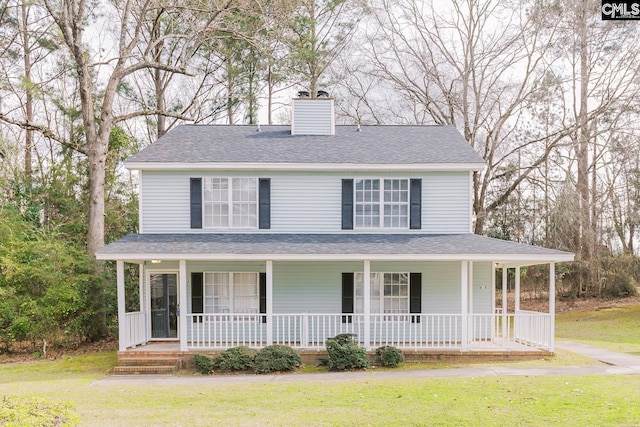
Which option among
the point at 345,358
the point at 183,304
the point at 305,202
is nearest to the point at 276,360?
the point at 345,358

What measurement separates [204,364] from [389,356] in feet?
15.4

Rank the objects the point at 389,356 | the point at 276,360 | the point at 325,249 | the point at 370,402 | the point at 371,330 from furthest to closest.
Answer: the point at 371,330, the point at 325,249, the point at 389,356, the point at 276,360, the point at 370,402

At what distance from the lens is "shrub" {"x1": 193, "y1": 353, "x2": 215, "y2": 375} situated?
1377cm

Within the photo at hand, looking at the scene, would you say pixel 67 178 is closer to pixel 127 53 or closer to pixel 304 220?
pixel 127 53

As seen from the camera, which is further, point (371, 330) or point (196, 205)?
point (196, 205)

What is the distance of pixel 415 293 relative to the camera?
16047 millimetres

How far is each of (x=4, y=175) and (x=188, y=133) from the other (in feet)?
25.8

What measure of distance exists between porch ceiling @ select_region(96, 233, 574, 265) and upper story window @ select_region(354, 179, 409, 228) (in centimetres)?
66

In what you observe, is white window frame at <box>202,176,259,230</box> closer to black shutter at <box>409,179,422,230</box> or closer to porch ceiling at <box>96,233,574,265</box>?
porch ceiling at <box>96,233,574,265</box>

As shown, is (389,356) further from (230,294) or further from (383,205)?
(230,294)

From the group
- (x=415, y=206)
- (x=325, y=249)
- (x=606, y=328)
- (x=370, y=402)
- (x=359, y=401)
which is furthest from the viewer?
(x=606, y=328)

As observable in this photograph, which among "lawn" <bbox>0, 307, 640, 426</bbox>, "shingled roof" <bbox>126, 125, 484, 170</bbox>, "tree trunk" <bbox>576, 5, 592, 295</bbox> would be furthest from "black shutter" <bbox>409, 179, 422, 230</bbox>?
"tree trunk" <bbox>576, 5, 592, 295</bbox>

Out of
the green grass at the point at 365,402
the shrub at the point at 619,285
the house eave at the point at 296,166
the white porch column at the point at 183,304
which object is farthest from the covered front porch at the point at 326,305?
the shrub at the point at 619,285

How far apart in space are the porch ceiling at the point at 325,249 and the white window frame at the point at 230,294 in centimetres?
118
